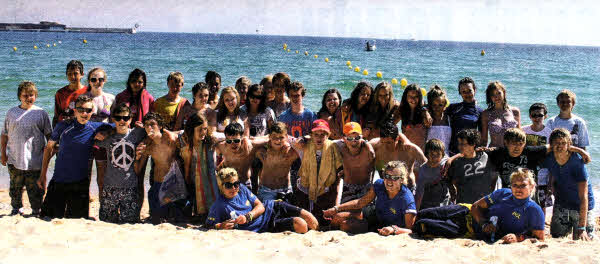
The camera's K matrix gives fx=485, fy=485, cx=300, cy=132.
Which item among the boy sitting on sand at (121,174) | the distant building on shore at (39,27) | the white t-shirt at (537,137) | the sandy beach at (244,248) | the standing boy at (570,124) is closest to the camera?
the sandy beach at (244,248)

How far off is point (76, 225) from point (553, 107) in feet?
52.8

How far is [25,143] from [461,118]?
4.98m

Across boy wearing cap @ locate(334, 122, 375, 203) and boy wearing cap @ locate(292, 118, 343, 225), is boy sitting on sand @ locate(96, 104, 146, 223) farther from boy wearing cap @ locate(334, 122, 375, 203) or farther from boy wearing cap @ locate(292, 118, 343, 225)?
boy wearing cap @ locate(334, 122, 375, 203)

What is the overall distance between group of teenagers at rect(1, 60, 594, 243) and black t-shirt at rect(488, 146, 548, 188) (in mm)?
11

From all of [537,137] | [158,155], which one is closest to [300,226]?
[158,155]

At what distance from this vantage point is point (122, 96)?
5777 millimetres

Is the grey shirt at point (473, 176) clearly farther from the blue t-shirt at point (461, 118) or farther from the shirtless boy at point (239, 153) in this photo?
the shirtless boy at point (239, 153)

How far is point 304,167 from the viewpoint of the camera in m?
5.22

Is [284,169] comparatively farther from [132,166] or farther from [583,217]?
[583,217]

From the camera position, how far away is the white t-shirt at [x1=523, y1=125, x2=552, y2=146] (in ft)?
17.8

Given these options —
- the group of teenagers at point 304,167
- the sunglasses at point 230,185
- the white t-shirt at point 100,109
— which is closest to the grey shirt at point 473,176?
the group of teenagers at point 304,167

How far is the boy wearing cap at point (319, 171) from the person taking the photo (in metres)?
5.17

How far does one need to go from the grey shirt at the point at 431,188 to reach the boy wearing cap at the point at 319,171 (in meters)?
0.85

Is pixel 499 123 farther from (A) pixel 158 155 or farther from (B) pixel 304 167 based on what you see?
(A) pixel 158 155
